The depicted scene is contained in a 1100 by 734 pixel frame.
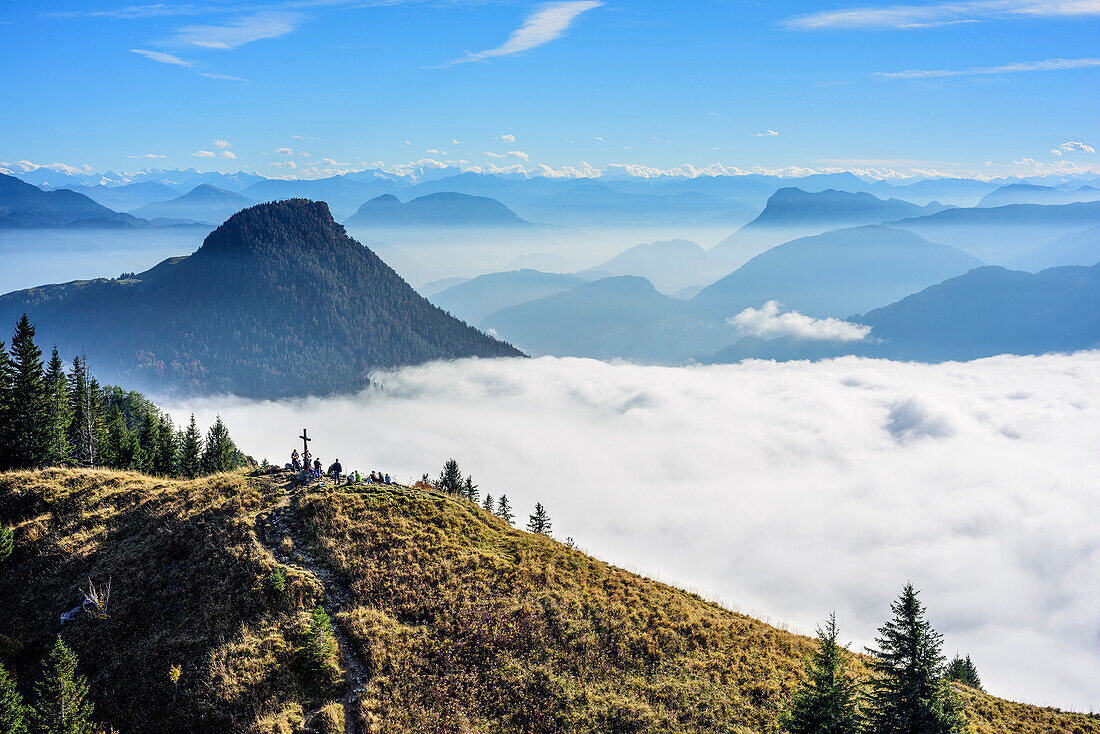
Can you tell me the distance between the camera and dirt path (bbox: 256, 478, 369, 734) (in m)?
29.5

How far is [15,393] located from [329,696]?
186 feet

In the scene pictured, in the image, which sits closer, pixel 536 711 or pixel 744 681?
pixel 536 711

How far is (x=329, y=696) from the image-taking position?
2906 centimetres

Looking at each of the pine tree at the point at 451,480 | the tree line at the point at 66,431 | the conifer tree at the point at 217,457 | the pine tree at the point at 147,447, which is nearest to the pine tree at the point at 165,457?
the tree line at the point at 66,431

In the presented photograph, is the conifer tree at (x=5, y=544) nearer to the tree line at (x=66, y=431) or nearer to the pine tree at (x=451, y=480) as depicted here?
the tree line at (x=66, y=431)

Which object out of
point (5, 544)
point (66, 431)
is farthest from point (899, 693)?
point (66, 431)

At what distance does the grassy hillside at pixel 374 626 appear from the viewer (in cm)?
2898

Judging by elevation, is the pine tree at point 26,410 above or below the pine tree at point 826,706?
above

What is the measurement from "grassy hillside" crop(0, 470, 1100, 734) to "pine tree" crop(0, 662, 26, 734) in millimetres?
4653

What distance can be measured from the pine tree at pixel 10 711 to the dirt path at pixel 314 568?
37.1 ft

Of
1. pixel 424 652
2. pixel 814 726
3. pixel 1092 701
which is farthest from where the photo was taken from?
pixel 1092 701

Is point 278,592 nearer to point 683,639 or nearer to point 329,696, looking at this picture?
point 329,696

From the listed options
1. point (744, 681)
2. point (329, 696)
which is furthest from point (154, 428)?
point (744, 681)

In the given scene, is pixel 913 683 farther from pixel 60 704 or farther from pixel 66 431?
pixel 66 431
